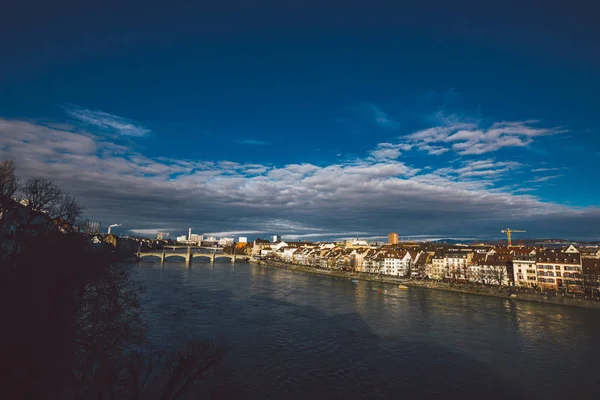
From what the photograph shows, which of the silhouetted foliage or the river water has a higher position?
the silhouetted foliage

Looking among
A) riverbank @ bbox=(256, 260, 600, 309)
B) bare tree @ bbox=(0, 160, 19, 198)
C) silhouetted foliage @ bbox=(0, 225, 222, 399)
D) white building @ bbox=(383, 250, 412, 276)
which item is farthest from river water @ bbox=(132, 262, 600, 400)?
white building @ bbox=(383, 250, 412, 276)

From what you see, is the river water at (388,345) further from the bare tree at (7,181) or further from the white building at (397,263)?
the white building at (397,263)

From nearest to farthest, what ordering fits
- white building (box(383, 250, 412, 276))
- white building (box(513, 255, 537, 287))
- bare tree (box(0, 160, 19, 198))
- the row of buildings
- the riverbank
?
bare tree (box(0, 160, 19, 198)), the riverbank, the row of buildings, white building (box(513, 255, 537, 287)), white building (box(383, 250, 412, 276))

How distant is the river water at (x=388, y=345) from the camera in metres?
19.1

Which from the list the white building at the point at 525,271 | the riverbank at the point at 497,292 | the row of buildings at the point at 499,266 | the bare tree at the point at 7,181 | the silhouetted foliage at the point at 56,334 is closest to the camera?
the silhouetted foliage at the point at 56,334

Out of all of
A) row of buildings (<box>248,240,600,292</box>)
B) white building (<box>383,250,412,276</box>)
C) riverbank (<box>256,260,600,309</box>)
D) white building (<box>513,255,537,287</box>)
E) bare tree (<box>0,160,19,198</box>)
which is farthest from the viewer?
white building (<box>383,250,412,276</box>)

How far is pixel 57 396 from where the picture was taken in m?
12.3

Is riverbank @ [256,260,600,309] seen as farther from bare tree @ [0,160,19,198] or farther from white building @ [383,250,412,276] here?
bare tree @ [0,160,19,198]

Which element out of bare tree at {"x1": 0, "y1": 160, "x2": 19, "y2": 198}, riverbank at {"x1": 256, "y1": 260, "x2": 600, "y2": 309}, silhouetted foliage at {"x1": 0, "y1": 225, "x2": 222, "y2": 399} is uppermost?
bare tree at {"x1": 0, "y1": 160, "x2": 19, "y2": 198}

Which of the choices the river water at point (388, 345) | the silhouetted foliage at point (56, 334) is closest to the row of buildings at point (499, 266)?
the river water at point (388, 345)

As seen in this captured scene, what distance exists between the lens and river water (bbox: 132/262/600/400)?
19.1m

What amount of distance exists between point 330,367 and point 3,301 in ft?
56.0

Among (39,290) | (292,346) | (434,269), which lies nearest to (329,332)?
(292,346)

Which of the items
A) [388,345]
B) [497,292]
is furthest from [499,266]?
[388,345]
